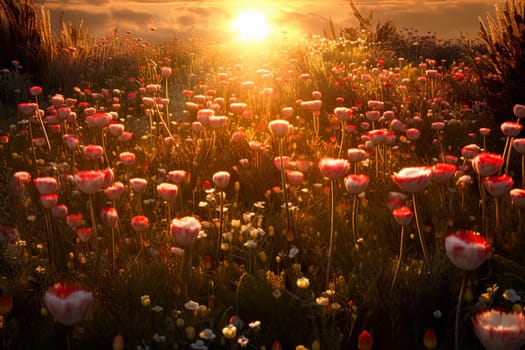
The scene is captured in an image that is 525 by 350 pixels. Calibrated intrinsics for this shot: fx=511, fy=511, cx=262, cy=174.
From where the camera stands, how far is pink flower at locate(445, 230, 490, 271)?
1629 mm

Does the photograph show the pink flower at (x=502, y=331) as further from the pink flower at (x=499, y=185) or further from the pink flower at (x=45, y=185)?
the pink flower at (x=45, y=185)

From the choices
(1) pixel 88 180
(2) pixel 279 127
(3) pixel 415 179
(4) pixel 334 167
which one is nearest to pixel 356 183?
(4) pixel 334 167

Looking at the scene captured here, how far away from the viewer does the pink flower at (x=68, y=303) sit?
5.12ft

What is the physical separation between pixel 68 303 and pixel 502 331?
1.26 m

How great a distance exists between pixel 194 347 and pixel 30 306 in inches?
33.8

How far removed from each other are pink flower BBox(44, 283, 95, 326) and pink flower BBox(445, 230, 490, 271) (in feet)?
3.86

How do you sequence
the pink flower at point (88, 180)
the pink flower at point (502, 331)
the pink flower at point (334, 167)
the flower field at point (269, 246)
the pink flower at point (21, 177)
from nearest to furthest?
the pink flower at point (502, 331) → the flower field at point (269, 246) → the pink flower at point (88, 180) → the pink flower at point (334, 167) → the pink flower at point (21, 177)

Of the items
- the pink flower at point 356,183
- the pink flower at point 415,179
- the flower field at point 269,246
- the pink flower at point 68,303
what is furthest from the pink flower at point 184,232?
the pink flower at point 415,179

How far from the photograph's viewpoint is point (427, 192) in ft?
11.8

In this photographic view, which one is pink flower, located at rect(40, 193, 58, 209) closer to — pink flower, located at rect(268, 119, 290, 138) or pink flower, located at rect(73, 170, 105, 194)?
pink flower, located at rect(73, 170, 105, 194)

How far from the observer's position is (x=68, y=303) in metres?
1.56

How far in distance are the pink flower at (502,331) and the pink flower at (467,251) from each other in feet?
0.66

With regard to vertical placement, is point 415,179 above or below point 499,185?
above

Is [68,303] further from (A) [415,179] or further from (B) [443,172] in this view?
(B) [443,172]
